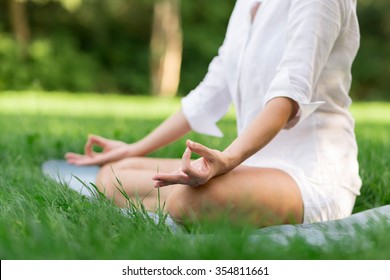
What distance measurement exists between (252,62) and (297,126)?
28 centimetres

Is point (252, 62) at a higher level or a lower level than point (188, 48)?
lower

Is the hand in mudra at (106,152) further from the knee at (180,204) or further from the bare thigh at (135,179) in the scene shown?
the knee at (180,204)

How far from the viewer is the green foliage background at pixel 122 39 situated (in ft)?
61.9

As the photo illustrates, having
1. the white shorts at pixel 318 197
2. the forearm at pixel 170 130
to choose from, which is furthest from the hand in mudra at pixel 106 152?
the white shorts at pixel 318 197

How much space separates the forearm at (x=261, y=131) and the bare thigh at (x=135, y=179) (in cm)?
51

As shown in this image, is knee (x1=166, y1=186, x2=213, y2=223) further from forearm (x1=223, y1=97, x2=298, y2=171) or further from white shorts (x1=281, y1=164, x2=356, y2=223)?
white shorts (x1=281, y1=164, x2=356, y2=223)

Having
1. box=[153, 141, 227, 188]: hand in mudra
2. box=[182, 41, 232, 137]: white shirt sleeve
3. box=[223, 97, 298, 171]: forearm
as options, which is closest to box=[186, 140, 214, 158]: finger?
box=[153, 141, 227, 188]: hand in mudra

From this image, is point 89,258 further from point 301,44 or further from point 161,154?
point 161,154

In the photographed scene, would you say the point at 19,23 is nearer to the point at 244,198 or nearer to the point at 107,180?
the point at 107,180

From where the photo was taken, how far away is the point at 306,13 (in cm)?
213

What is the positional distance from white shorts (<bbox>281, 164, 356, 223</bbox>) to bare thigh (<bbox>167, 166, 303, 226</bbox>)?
58 millimetres
